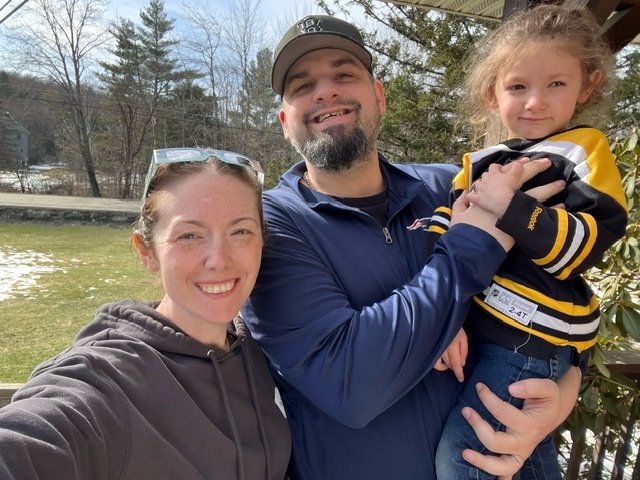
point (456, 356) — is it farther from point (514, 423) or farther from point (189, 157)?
point (189, 157)

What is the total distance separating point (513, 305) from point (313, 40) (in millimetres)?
1029

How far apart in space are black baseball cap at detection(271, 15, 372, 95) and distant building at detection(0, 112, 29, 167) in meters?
33.1

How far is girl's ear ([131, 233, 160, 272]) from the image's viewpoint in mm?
1322

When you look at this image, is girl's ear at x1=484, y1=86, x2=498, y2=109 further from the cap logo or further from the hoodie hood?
the hoodie hood

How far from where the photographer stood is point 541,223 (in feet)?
3.91

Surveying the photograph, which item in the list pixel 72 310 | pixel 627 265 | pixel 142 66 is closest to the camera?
pixel 627 265

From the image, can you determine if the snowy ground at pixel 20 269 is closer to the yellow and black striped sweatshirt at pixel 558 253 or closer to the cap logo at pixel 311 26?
the cap logo at pixel 311 26

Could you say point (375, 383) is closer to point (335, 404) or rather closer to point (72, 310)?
point (335, 404)

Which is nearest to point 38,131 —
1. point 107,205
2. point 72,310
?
point 107,205

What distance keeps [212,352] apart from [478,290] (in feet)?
2.32

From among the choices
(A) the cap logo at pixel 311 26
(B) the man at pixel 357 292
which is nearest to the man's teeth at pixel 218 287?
(B) the man at pixel 357 292

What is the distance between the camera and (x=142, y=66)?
2831 cm

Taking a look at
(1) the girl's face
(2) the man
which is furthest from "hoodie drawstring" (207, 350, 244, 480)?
(1) the girl's face

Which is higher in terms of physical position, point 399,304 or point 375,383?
point 399,304
